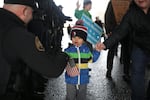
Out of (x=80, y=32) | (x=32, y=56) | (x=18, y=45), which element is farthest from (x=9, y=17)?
(x=80, y=32)

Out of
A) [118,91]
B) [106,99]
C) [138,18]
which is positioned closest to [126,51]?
[118,91]

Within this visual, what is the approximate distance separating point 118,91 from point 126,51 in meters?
0.85

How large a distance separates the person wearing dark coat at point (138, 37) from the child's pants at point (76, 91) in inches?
26.1

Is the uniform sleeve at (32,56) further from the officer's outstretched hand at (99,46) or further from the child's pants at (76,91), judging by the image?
the officer's outstretched hand at (99,46)

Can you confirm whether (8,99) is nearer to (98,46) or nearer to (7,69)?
(7,69)

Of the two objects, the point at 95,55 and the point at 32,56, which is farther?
the point at 95,55

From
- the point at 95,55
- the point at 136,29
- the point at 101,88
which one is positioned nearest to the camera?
the point at 95,55

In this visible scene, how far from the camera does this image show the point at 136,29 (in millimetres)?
4941

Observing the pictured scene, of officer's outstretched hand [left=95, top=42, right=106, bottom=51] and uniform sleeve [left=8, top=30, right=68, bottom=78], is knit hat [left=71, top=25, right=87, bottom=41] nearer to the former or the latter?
officer's outstretched hand [left=95, top=42, right=106, bottom=51]

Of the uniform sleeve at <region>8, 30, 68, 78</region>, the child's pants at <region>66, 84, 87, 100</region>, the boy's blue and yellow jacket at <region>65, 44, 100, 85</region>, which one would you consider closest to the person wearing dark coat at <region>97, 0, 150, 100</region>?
the boy's blue and yellow jacket at <region>65, 44, 100, 85</region>

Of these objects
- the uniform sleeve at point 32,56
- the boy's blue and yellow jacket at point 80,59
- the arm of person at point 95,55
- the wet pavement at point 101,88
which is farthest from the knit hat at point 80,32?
the wet pavement at point 101,88

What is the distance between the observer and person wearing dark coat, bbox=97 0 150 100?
4867 mm

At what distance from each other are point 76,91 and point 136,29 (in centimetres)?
123

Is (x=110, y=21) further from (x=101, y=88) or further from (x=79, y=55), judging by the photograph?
(x=79, y=55)
